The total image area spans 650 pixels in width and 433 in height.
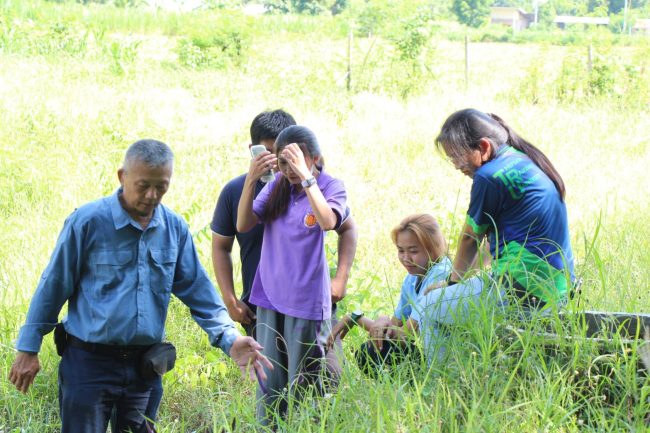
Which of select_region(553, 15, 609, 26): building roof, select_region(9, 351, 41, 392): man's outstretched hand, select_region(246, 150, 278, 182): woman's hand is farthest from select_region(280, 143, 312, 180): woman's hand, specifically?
select_region(553, 15, 609, 26): building roof

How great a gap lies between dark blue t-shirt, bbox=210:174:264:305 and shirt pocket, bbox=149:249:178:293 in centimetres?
68

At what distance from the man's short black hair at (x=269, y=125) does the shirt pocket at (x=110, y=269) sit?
1.06 m

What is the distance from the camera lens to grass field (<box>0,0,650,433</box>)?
301 cm

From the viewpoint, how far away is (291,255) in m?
3.92

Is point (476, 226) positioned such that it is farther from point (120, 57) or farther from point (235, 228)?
point (120, 57)

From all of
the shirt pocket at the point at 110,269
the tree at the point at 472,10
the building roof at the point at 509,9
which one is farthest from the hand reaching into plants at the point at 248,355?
the building roof at the point at 509,9

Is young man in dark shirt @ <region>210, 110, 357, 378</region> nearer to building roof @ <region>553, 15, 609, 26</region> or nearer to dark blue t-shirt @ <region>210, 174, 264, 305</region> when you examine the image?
dark blue t-shirt @ <region>210, 174, 264, 305</region>

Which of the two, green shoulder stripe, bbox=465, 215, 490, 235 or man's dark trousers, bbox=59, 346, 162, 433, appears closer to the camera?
man's dark trousers, bbox=59, 346, 162, 433

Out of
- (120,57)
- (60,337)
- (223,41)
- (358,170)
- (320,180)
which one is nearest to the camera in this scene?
(60,337)

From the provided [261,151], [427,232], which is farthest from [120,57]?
[427,232]

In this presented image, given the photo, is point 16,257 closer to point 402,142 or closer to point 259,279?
point 259,279

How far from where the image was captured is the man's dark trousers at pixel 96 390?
11.1 feet

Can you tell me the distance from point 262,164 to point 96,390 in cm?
122

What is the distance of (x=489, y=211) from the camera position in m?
3.53
